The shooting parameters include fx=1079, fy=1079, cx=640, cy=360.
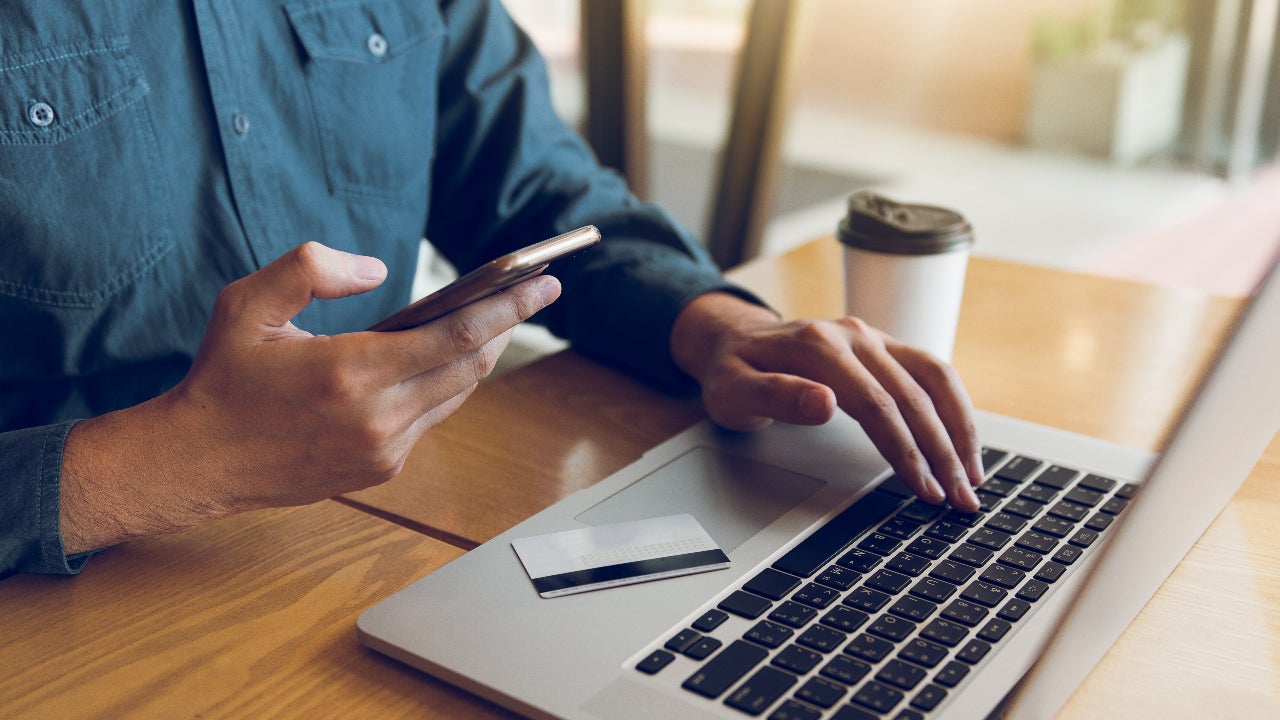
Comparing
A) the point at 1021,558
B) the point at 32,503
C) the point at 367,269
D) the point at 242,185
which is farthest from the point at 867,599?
the point at 242,185

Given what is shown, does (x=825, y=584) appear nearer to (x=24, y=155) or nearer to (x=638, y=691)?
(x=638, y=691)

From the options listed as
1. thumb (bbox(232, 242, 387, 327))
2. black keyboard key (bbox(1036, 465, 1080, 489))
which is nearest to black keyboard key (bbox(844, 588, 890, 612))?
black keyboard key (bbox(1036, 465, 1080, 489))

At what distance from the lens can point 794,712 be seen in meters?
0.49

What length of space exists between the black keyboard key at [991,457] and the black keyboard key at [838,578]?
19 centimetres

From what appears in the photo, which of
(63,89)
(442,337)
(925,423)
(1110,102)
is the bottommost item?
(1110,102)

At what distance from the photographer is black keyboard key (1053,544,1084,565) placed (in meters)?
0.63

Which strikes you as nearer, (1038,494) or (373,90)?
(1038,494)

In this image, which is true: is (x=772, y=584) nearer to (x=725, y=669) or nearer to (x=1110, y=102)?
(x=725, y=669)

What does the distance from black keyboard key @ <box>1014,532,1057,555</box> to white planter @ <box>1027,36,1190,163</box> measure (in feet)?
8.62

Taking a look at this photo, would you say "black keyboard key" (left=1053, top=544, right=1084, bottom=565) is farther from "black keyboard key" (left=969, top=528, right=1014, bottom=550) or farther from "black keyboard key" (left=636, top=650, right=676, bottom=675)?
"black keyboard key" (left=636, top=650, right=676, bottom=675)

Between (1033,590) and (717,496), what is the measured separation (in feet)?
0.70

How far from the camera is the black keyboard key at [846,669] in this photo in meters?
0.51

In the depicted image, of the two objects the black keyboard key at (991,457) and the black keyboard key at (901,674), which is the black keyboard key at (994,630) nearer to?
the black keyboard key at (901,674)

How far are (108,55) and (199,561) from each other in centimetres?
Result: 48
